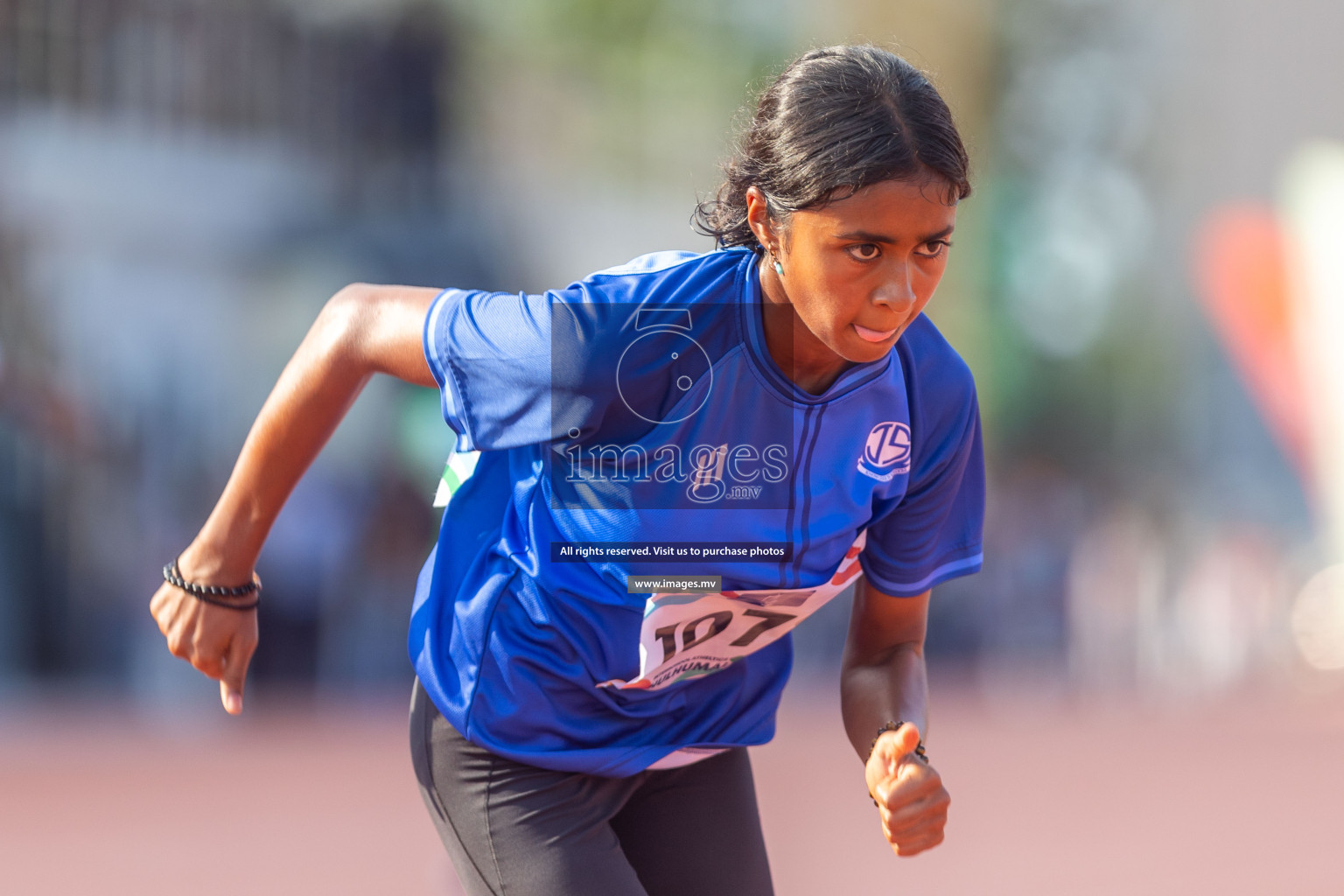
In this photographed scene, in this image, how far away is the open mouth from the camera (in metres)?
1.87

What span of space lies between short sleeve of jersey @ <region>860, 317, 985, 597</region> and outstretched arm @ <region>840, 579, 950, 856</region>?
0.07 metres

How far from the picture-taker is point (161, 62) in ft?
36.5

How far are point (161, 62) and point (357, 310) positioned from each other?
1014 centimetres

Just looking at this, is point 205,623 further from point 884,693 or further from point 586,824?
point 884,693

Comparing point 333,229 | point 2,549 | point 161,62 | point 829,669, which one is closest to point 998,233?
point 829,669

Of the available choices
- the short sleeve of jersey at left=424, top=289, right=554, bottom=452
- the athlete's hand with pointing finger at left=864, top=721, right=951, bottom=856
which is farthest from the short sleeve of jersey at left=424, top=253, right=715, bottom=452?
the athlete's hand with pointing finger at left=864, top=721, right=951, bottom=856

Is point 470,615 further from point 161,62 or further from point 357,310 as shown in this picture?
point 161,62

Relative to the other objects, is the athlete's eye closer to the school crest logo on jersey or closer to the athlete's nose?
the athlete's nose

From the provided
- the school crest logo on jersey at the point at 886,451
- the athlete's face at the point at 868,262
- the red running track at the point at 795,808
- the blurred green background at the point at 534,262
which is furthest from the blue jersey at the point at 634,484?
the blurred green background at the point at 534,262

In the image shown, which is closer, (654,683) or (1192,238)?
(654,683)

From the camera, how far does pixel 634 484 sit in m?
2.00

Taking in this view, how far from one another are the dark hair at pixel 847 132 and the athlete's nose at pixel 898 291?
0.12 metres

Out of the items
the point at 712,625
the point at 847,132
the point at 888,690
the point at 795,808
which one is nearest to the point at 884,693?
the point at 888,690

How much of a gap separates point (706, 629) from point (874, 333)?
50cm
